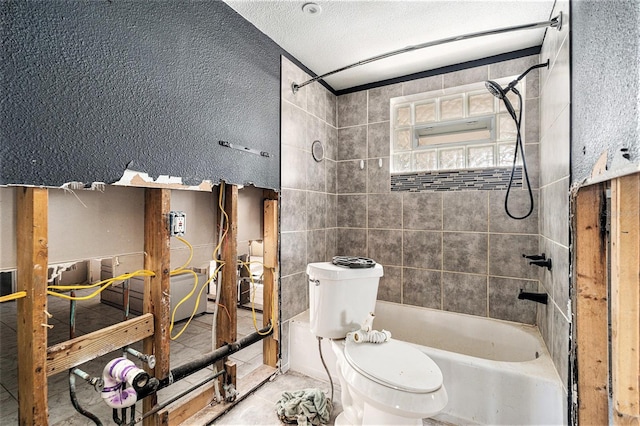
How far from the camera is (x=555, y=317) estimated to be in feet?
5.13

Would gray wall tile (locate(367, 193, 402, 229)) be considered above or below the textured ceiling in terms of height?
below

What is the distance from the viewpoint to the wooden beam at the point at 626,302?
0.81 meters

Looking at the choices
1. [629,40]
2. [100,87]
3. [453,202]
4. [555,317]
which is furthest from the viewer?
[453,202]

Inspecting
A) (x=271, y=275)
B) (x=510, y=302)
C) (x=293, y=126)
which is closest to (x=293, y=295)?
(x=271, y=275)

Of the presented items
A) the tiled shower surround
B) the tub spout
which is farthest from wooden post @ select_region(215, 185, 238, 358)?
the tub spout

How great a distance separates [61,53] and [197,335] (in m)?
2.55

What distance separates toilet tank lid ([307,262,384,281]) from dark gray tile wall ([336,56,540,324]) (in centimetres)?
80

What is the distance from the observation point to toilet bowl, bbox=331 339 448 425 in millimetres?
1229

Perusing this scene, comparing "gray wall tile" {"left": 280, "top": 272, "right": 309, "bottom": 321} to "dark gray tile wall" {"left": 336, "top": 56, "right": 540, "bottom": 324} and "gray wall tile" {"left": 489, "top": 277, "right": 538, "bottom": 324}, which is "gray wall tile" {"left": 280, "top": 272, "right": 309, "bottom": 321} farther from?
"gray wall tile" {"left": 489, "top": 277, "right": 538, "bottom": 324}

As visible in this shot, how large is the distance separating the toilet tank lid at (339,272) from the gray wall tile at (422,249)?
76 centimetres

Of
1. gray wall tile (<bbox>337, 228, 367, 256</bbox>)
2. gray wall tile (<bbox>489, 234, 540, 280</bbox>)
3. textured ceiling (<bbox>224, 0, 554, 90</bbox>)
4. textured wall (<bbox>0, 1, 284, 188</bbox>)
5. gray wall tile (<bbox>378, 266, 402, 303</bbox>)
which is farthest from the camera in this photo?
gray wall tile (<bbox>337, 228, 367, 256</bbox>)

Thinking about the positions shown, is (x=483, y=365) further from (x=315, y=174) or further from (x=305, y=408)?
(x=315, y=174)

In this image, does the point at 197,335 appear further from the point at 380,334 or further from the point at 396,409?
the point at 396,409

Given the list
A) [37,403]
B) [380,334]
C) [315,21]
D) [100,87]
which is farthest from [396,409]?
[315,21]
